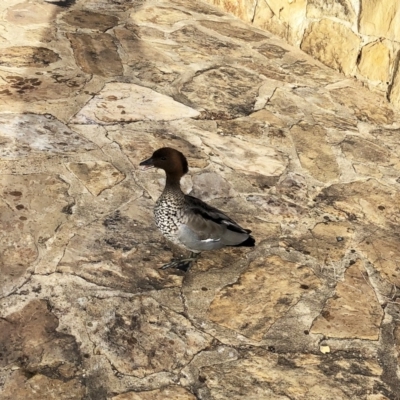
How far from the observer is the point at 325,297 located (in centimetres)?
371

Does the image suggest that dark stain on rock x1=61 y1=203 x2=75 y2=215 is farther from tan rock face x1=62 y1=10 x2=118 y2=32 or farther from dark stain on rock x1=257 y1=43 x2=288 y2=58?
dark stain on rock x1=257 y1=43 x2=288 y2=58

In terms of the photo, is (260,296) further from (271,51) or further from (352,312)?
(271,51)

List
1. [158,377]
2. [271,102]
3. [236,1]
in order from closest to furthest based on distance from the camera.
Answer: [158,377] → [271,102] → [236,1]

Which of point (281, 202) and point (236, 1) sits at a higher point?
point (236, 1)

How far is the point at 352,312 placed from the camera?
11.9 ft

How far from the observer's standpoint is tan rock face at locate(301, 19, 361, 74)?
6.54 metres

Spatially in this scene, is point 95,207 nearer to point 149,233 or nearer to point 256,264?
point 149,233

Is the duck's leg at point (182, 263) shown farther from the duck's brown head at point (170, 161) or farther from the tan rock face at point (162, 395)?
the tan rock face at point (162, 395)

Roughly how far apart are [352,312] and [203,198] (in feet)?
4.55

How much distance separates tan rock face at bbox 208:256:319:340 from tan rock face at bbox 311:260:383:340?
7.1 inches

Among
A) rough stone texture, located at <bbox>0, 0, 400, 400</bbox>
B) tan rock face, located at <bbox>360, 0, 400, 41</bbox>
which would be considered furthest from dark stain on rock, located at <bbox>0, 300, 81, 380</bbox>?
tan rock face, located at <bbox>360, 0, 400, 41</bbox>

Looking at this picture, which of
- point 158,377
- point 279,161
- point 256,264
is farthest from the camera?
point 279,161

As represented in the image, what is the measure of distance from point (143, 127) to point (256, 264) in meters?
1.82

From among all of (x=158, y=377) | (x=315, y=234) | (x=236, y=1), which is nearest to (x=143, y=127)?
(x=315, y=234)
